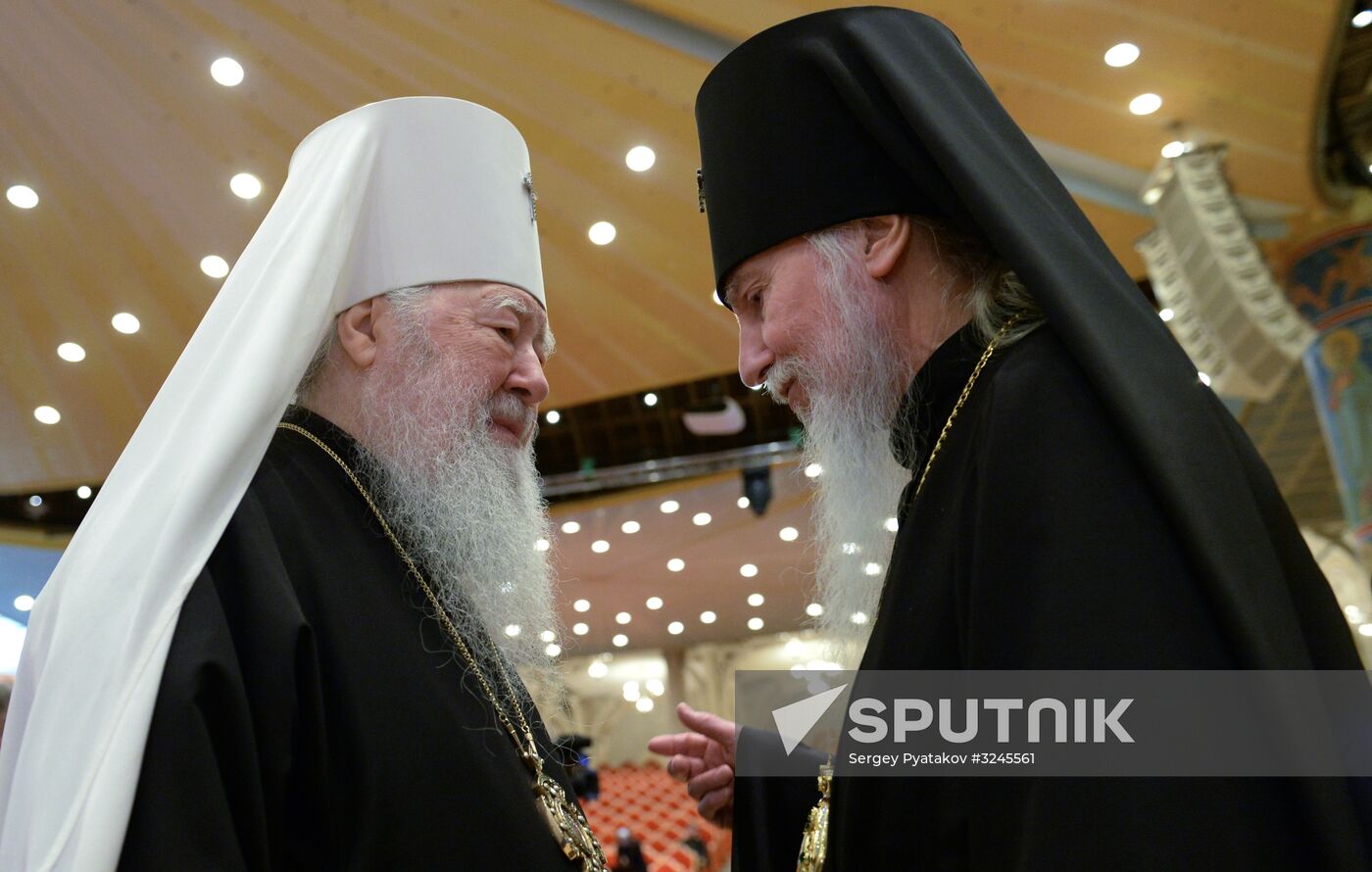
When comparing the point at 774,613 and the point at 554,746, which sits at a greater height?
the point at 774,613

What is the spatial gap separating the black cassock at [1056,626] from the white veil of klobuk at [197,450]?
867 mm

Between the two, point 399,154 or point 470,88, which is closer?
point 399,154

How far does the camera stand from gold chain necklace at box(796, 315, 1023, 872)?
1381mm

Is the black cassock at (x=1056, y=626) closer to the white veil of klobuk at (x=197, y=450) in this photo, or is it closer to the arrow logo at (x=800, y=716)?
the arrow logo at (x=800, y=716)

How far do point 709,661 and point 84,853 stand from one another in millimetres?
15106

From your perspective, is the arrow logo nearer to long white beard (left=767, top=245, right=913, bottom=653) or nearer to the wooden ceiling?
long white beard (left=767, top=245, right=913, bottom=653)

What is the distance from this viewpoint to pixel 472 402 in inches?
81.3

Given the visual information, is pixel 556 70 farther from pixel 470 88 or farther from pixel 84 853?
pixel 84 853

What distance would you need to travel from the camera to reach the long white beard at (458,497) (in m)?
1.93

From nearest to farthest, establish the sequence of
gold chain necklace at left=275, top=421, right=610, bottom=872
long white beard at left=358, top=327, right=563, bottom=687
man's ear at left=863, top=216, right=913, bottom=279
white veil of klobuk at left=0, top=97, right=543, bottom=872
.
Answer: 1. white veil of klobuk at left=0, top=97, right=543, bottom=872
2. man's ear at left=863, top=216, right=913, bottom=279
3. gold chain necklace at left=275, top=421, right=610, bottom=872
4. long white beard at left=358, top=327, right=563, bottom=687

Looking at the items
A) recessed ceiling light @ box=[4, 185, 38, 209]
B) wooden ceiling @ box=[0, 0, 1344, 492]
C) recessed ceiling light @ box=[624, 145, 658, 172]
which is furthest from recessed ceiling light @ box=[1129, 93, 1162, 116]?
recessed ceiling light @ box=[4, 185, 38, 209]

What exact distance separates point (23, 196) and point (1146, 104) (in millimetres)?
6501

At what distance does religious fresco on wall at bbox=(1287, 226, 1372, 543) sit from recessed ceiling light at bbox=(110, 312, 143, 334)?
7433 mm

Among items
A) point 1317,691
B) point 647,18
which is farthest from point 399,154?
point 647,18
